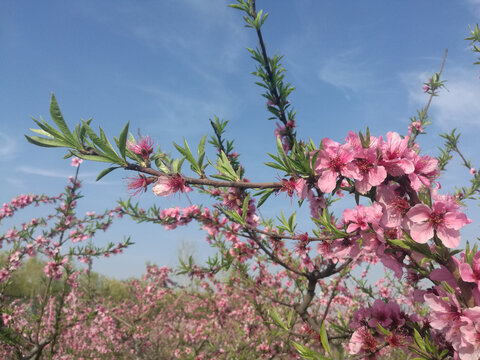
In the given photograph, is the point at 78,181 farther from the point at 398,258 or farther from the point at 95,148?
the point at 398,258

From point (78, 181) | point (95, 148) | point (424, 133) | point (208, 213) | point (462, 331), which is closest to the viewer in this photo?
point (462, 331)

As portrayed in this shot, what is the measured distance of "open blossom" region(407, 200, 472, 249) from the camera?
50.7 inches

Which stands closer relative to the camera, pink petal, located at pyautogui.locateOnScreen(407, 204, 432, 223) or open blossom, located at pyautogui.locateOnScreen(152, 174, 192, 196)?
pink petal, located at pyautogui.locateOnScreen(407, 204, 432, 223)

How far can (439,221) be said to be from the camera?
1316 mm

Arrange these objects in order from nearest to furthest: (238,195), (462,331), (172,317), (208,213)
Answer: (462,331) < (238,195) < (208,213) < (172,317)

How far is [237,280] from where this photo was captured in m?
5.51

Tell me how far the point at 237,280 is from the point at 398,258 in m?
4.34

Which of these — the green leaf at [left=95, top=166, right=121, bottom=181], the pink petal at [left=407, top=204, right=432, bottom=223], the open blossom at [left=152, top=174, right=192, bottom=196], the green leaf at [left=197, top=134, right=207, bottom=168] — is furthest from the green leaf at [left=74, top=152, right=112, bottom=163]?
the pink petal at [left=407, top=204, right=432, bottom=223]

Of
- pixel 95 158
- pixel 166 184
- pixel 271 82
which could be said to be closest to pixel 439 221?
pixel 166 184

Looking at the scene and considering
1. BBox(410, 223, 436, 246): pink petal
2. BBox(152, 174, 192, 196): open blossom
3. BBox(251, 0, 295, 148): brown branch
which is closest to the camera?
BBox(410, 223, 436, 246): pink petal

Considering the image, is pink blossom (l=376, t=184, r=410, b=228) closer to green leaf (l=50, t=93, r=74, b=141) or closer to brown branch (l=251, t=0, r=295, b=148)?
brown branch (l=251, t=0, r=295, b=148)

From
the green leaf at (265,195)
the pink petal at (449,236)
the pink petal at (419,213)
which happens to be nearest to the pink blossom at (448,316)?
the pink petal at (449,236)

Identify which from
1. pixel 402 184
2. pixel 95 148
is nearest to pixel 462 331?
pixel 402 184

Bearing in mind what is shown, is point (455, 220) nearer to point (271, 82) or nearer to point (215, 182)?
point (215, 182)
